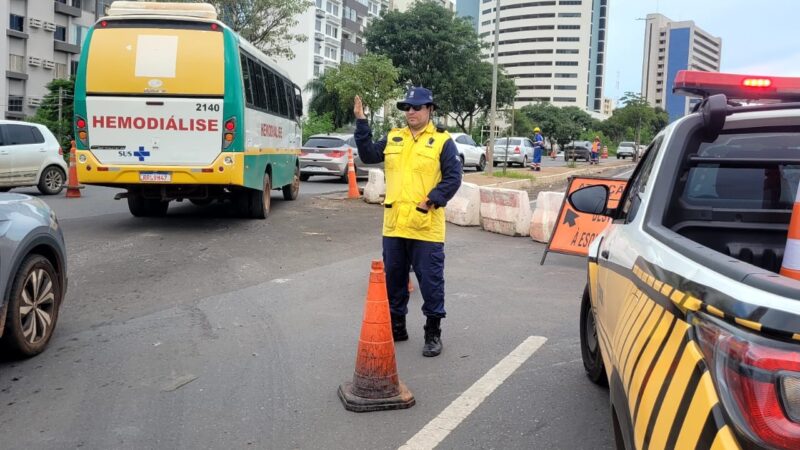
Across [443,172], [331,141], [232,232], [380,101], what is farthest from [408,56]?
[443,172]

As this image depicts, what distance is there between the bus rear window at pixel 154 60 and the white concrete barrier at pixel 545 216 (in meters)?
5.05

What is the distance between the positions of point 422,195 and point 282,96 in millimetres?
9832

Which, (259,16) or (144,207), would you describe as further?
(259,16)

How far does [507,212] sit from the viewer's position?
11.4 metres

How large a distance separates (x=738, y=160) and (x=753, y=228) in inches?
12.3

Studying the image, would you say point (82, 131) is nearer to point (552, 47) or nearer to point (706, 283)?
point (706, 283)

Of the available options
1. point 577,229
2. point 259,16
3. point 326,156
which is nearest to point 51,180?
point 326,156

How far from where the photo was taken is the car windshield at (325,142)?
2139 centimetres

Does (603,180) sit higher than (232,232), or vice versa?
(603,180)

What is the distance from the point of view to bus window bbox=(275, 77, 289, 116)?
45.1 ft

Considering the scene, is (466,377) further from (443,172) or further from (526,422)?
(443,172)

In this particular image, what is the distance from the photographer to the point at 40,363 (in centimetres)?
463

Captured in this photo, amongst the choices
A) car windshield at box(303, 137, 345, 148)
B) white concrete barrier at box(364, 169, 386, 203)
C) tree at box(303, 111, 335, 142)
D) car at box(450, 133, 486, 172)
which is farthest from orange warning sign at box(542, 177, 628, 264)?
tree at box(303, 111, 335, 142)

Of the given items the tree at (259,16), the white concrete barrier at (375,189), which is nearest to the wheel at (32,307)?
the white concrete barrier at (375,189)
